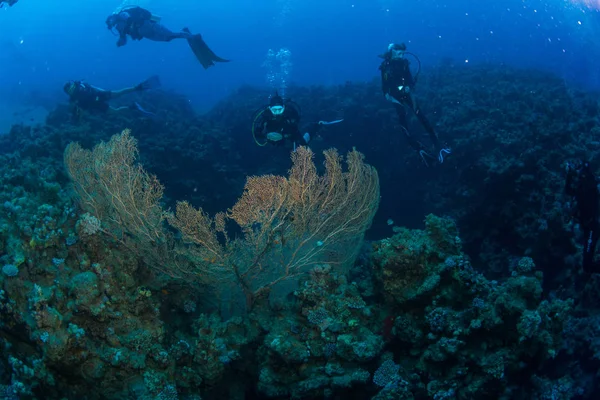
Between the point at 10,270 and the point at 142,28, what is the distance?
13.6 metres

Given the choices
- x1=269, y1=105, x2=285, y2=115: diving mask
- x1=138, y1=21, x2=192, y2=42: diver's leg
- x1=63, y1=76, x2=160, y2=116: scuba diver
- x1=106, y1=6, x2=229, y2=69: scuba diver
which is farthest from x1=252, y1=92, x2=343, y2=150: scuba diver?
x1=138, y1=21, x2=192, y2=42: diver's leg

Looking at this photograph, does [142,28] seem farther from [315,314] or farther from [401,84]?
[315,314]

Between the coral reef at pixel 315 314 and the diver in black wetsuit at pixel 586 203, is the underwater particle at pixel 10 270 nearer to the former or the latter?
the coral reef at pixel 315 314

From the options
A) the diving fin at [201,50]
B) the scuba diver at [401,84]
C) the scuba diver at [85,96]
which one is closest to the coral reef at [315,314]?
the scuba diver at [401,84]

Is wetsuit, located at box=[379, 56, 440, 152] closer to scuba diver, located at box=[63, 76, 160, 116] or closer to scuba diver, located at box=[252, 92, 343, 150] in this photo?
scuba diver, located at box=[252, 92, 343, 150]

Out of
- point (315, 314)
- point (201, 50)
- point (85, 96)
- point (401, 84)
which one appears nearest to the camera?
point (315, 314)

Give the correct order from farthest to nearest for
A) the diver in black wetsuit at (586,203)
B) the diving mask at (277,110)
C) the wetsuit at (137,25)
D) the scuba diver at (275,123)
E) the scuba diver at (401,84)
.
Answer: the wetsuit at (137,25)
the scuba diver at (401,84)
the scuba diver at (275,123)
the diving mask at (277,110)
the diver in black wetsuit at (586,203)

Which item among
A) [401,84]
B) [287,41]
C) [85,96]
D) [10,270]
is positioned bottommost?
[287,41]

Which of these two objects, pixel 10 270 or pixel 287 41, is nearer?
pixel 10 270

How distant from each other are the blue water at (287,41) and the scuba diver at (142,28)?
15345mm

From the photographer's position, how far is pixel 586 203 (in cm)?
465

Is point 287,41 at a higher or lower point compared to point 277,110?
lower

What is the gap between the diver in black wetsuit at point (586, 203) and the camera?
4.47 metres

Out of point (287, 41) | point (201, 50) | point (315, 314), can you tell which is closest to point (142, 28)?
point (201, 50)
